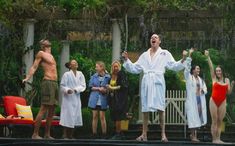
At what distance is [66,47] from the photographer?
2048 centimetres

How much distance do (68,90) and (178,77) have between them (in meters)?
7.31

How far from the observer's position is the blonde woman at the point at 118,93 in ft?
42.9

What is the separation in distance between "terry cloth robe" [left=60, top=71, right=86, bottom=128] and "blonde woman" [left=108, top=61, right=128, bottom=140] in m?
0.56

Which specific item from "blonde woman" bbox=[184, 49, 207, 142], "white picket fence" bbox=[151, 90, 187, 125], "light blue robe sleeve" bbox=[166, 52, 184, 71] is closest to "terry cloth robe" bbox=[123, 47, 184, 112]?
"light blue robe sleeve" bbox=[166, 52, 184, 71]

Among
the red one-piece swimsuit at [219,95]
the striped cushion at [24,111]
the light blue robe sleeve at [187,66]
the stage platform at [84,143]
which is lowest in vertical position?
the stage platform at [84,143]

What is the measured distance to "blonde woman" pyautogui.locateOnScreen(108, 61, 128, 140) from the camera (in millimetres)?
13078

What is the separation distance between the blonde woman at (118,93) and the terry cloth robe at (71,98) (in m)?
0.56

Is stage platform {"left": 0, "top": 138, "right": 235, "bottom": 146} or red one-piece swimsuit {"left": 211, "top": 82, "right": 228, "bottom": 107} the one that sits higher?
red one-piece swimsuit {"left": 211, "top": 82, "right": 228, "bottom": 107}

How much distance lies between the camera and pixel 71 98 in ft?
42.8

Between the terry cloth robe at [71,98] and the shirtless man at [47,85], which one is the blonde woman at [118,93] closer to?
the terry cloth robe at [71,98]

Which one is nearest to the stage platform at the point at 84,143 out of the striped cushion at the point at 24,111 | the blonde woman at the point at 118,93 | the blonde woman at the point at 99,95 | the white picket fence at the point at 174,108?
the blonde woman at the point at 118,93

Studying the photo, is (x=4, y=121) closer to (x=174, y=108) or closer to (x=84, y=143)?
(x=84, y=143)

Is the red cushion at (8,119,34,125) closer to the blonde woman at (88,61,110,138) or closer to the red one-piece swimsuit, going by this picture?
the blonde woman at (88,61,110,138)

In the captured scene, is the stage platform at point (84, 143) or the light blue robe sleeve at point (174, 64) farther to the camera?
the light blue robe sleeve at point (174, 64)
